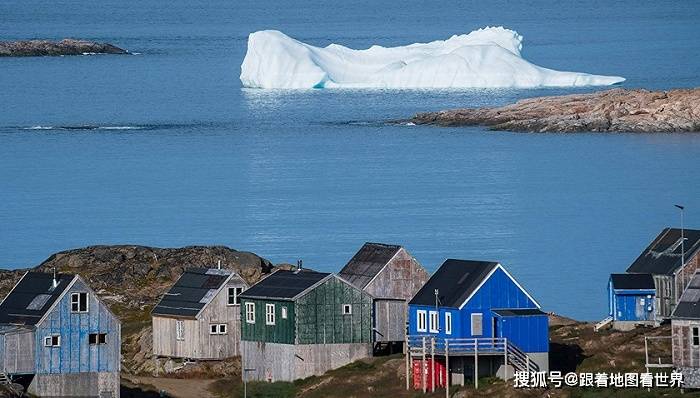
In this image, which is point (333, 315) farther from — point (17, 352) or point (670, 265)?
point (670, 265)

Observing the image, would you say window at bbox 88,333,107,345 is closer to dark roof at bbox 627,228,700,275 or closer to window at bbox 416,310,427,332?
window at bbox 416,310,427,332

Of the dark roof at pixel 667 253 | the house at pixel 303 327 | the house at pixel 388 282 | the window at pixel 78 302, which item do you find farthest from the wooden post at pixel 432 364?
the dark roof at pixel 667 253

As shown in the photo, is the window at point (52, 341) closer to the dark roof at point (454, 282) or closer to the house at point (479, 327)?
the house at point (479, 327)

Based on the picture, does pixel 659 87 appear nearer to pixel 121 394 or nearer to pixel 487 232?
pixel 487 232

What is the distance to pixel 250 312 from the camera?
52.2 m

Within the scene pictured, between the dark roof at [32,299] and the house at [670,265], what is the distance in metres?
15.0

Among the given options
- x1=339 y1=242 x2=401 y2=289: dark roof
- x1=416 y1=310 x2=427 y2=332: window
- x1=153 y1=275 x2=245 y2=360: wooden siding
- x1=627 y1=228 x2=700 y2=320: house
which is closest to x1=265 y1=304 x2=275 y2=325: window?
x1=153 y1=275 x2=245 y2=360: wooden siding

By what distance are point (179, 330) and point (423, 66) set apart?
348ft

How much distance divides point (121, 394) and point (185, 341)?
A: 507cm

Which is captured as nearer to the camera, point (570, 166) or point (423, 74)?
point (570, 166)

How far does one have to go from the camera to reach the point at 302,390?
163 ft

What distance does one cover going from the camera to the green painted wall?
5109cm

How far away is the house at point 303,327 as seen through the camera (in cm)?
5106

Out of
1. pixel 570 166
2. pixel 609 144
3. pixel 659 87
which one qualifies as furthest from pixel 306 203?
pixel 659 87
